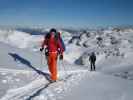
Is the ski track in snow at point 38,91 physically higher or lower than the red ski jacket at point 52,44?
lower

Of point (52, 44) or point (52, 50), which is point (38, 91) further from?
point (52, 44)

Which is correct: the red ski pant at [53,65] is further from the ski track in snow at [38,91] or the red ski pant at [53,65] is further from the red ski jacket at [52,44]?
the ski track in snow at [38,91]

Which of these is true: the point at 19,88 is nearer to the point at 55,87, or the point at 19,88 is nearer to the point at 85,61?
the point at 55,87

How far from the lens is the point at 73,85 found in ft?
33.8

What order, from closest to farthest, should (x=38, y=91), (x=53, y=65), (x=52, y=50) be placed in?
(x=38, y=91), (x=53, y=65), (x=52, y=50)

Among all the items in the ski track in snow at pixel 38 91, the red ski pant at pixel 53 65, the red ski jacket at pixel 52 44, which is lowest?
the ski track in snow at pixel 38 91

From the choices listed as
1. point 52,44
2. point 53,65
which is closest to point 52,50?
point 52,44

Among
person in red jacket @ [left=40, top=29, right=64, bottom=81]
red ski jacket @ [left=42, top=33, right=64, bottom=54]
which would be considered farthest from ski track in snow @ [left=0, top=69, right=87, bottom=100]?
red ski jacket @ [left=42, top=33, right=64, bottom=54]

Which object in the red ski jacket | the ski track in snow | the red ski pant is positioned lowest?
the ski track in snow

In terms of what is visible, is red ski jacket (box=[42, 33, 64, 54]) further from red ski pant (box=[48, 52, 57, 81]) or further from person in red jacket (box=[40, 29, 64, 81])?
red ski pant (box=[48, 52, 57, 81])

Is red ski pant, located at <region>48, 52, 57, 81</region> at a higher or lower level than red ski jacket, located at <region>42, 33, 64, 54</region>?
lower

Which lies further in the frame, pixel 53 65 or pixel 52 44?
pixel 52 44

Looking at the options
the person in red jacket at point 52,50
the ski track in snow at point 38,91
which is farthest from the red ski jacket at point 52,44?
the ski track in snow at point 38,91

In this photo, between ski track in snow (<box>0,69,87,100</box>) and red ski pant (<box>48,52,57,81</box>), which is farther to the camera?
red ski pant (<box>48,52,57,81</box>)
